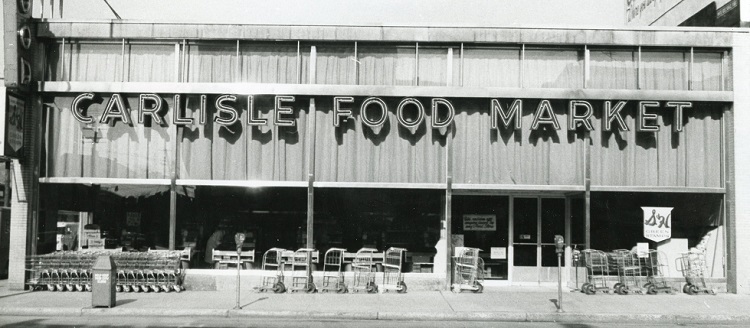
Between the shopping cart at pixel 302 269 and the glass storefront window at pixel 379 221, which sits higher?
the glass storefront window at pixel 379 221

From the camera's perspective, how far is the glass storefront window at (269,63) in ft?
54.1

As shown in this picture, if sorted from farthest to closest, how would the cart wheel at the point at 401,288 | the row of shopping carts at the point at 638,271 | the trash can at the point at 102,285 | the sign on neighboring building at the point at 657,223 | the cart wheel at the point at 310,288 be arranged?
the sign on neighboring building at the point at 657,223
the row of shopping carts at the point at 638,271
the cart wheel at the point at 401,288
the cart wheel at the point at 310,288
the trash can at the point at 102,285

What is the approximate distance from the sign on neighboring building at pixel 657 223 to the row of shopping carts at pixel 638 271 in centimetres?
42

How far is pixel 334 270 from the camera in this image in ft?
54.5

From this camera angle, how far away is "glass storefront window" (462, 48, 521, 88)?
16547 millimetres

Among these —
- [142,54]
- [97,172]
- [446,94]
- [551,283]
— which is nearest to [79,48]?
[142,54]

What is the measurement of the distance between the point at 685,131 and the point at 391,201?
7.41 m

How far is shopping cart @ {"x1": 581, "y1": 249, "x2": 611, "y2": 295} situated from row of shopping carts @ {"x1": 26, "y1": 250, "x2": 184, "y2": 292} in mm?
9608

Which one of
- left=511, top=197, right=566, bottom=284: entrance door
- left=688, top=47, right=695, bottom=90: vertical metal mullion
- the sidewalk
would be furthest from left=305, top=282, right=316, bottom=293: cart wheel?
left=688, top=47, right=695, bottom=90: vertical metal mullion

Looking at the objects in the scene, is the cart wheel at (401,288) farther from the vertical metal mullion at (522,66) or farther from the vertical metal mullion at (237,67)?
the vertical metal mullion at (237,67)

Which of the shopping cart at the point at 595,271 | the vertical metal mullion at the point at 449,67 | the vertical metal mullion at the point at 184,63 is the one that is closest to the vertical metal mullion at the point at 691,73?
the shopping cart at the point at 595,271

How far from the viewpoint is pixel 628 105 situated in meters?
16.5

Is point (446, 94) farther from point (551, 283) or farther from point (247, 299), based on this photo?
point (247, 299)

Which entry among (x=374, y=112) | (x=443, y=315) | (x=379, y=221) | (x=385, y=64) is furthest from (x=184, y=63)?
(x=443, y=315)
